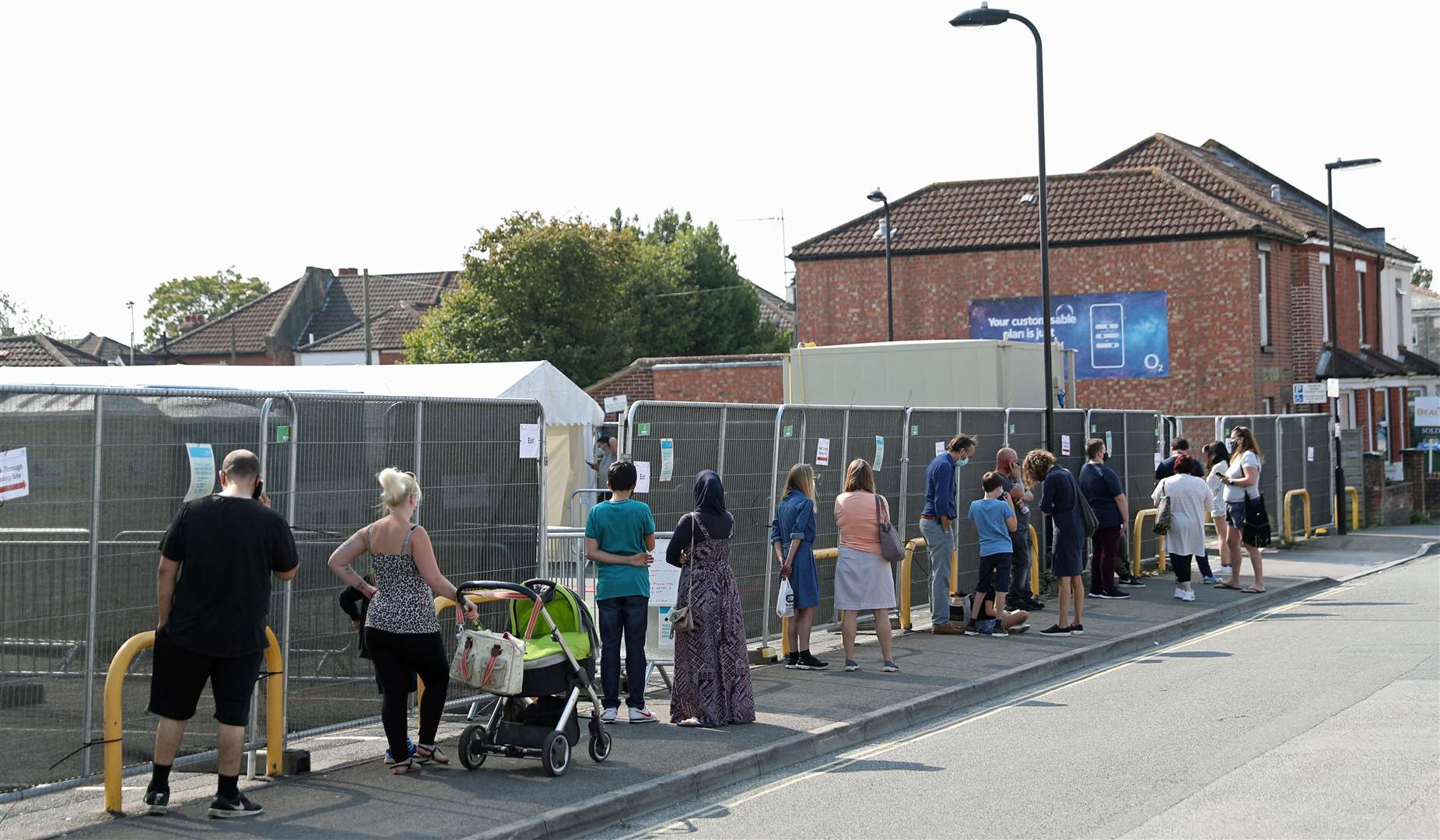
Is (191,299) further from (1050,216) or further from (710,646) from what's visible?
(710,646)

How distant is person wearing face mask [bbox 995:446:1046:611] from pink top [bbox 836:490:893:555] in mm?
2426

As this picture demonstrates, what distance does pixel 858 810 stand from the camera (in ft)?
26.9

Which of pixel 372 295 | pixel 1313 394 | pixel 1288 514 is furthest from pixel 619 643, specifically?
pixel 372 295

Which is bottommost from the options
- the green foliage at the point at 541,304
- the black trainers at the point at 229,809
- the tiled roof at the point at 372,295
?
the black trainers at the point at 229,809

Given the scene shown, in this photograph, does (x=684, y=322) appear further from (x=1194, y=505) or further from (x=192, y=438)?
(x=192, y=438)

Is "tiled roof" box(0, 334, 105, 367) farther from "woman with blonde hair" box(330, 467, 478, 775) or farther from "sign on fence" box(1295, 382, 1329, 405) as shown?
"woman with blonde hair" box(330, 467, 478, 775)

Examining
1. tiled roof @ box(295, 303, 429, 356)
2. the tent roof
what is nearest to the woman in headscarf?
the tent roof

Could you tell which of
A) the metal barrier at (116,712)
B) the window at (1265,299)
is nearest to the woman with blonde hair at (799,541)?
the metal barrier at (116,712)

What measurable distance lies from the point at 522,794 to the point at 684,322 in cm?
5856

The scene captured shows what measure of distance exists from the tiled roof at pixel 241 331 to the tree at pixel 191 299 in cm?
2886

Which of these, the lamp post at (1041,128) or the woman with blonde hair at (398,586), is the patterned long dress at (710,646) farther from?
the lamp post at (1041,128)

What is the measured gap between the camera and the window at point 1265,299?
120 feet

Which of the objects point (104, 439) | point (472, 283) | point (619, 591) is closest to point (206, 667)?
point (104, 439)

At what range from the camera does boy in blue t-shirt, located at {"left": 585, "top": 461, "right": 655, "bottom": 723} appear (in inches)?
401
